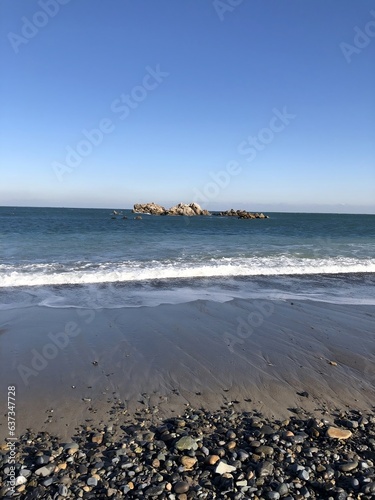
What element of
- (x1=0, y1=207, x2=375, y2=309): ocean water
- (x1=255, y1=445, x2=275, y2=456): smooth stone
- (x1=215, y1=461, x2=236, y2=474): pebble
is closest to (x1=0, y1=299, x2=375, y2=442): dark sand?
(x1=255, y1=445, x2=275, y2=456): smooth stone

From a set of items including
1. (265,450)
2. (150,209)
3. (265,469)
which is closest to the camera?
(265,469)

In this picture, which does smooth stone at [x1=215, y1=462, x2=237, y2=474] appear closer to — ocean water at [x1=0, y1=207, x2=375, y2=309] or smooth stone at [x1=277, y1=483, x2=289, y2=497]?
smooth stone at [x1=277, y1=483, x2=289, y2=497]

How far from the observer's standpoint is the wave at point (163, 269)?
13.7m

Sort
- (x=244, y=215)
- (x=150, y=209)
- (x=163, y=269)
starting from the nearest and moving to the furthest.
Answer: (x=163, y=269)
(x=244, y=215)
(x=150, y=209)

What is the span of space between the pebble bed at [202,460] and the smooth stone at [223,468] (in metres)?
0.01

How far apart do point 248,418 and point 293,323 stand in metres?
4.63

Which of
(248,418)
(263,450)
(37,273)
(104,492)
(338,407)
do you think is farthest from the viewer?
(37,273)

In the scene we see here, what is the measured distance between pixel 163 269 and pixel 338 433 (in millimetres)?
12035

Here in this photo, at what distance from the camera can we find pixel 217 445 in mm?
3969

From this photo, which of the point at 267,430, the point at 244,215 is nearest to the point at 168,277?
the point at 267,430

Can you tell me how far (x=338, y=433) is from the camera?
4203 mm

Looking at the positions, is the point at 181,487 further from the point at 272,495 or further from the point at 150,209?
the point at 150,209

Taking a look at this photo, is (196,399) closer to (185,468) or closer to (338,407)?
(185,468)

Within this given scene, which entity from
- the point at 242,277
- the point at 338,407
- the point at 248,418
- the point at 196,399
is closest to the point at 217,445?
the point at 248,418
